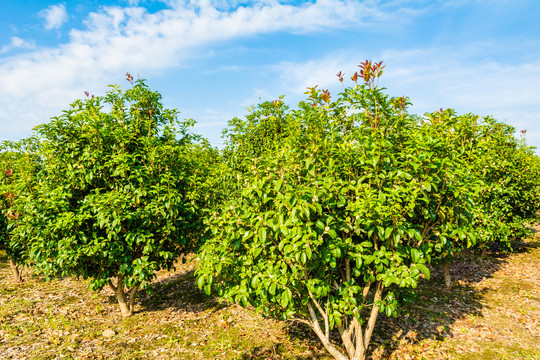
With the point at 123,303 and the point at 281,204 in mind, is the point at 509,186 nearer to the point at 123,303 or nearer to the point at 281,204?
the point at 281,204

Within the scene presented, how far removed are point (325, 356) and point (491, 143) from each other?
8.59 m

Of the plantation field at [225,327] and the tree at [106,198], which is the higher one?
the tree at [106,198]

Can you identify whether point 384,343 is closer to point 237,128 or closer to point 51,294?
point 237,128

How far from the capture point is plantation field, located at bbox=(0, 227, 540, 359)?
18.8 feet

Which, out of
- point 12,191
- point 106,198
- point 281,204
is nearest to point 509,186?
point 281,204

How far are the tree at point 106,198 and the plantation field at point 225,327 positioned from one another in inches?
52.5

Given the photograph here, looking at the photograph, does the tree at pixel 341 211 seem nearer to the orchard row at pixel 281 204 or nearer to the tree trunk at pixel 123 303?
the orchard row at pixel 281 204

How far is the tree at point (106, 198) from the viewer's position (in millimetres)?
5785

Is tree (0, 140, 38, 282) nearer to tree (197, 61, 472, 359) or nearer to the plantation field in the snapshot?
the plantation field

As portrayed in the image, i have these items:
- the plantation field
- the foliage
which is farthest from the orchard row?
the foliage

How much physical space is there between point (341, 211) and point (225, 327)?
430cm

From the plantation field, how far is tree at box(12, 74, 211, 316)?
4.37ft

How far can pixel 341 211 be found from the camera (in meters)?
4.32

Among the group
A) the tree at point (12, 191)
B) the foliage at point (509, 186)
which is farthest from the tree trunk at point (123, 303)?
the foliage at point (509, 186)
